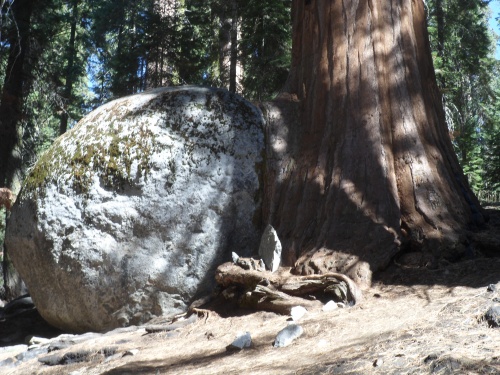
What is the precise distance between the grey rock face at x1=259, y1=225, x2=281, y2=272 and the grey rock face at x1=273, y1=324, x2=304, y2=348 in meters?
1.29

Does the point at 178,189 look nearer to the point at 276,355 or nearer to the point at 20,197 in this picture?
the point at 20,197

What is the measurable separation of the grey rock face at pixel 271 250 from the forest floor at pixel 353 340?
1.90 ft

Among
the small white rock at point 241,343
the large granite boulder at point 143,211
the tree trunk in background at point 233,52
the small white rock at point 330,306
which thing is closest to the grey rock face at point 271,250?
the large granite boulder at point 143,211

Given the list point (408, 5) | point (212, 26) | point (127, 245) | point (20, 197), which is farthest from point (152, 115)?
point (212, 26)

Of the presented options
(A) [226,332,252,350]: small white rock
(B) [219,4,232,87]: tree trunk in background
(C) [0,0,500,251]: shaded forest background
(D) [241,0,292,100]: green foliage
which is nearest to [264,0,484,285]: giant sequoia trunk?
(A) [226,332,252,350]: small white rock

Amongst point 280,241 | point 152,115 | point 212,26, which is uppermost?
point 212,26

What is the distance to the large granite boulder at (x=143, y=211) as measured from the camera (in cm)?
632

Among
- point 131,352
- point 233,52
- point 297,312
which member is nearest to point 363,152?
point 297,312

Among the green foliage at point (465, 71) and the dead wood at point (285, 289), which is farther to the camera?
the green foliage at point (465, 71)

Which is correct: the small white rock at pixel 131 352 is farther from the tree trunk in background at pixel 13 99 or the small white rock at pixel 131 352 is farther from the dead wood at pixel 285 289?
the tree trunk in background at pixel 13 99

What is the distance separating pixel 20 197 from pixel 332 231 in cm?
387

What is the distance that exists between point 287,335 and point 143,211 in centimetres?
251

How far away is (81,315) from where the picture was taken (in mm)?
6590

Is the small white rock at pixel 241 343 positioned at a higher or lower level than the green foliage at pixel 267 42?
lower
